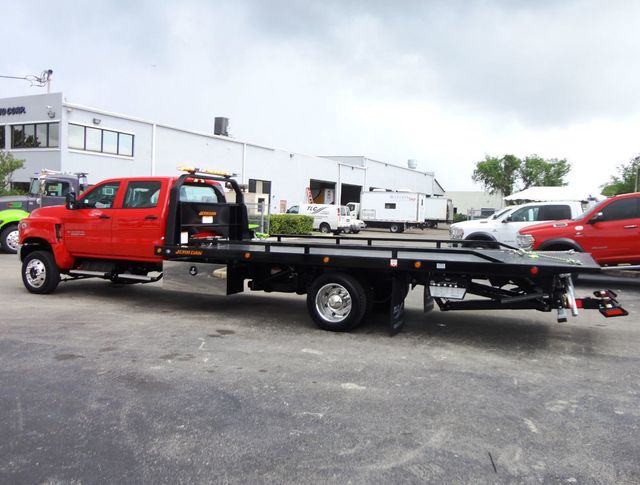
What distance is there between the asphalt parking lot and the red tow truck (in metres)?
A: 0.52

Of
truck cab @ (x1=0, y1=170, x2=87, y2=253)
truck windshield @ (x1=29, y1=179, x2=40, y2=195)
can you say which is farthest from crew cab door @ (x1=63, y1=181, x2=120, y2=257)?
truck windshield @ (x1=29, y1=179, x2=40, y2=195)

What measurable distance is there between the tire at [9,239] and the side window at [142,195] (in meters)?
10.0

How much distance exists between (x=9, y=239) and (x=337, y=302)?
44.1ft

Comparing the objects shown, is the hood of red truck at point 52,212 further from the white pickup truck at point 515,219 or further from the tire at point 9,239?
the white pickup truck at point 515,219

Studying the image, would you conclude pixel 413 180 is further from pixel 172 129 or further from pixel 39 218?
pixel 39 218

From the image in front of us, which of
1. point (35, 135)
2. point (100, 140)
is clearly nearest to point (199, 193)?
point (100, 140)

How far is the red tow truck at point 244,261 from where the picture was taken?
6.51m

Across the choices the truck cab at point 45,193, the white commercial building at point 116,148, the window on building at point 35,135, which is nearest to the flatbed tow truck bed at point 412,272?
the truck cab at point 45,193

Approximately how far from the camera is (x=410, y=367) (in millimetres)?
5605

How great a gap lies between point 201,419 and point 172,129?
30.6 metres

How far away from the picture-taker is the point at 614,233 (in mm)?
10891

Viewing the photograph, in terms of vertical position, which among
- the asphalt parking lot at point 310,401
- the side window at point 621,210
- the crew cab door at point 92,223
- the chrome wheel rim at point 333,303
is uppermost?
the side window at point 621,210

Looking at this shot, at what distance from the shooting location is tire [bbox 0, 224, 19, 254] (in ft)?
54.2

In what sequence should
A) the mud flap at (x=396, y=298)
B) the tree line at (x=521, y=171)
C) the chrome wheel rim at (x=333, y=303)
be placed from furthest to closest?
1. the tree line at (x=521, y=171)
2. the chrome wheel rim at (x=333, y=303)
3. the mud flap at (x=396, y=298)
